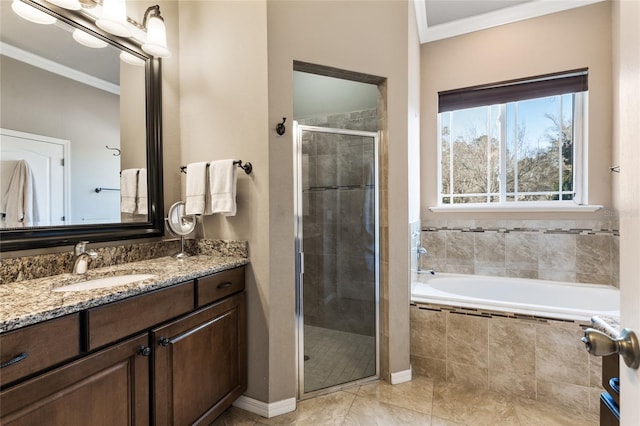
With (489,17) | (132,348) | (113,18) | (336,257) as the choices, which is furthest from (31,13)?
(489,17)

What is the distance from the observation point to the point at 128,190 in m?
1.76

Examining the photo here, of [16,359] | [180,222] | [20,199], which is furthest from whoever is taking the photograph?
[180,222]

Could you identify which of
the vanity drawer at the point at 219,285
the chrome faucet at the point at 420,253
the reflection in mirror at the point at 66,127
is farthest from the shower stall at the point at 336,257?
the reflection in mirror at the point at 66,127

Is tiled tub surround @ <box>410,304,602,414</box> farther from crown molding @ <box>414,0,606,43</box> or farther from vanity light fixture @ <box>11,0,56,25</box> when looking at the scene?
vanity light fixture @ <box>11,0,56,25</box>

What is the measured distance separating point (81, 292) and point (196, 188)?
873 millimetres

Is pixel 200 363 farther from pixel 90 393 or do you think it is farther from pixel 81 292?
pixel 81 292

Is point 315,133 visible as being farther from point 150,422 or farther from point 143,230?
point 150,422

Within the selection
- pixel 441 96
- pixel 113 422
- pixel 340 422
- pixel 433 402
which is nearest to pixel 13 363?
pixel 113 422

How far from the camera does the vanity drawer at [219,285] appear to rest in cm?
149

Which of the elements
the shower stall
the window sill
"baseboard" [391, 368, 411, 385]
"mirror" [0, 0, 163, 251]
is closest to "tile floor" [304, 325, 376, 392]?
the shower stall

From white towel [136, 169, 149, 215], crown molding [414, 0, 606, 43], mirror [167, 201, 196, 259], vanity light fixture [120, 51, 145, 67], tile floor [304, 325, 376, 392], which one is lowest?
tile floor [304, 325, 376, 392]

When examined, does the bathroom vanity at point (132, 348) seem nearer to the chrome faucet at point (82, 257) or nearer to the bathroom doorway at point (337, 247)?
the chrome faucet at point (82, 257)

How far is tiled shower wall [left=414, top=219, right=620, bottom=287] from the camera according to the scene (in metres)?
2.53

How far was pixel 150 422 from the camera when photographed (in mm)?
1236
